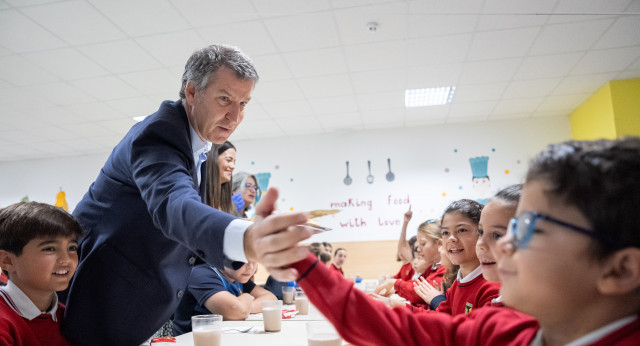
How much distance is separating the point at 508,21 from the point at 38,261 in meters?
3.98

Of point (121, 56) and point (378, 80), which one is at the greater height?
point (121, 56)

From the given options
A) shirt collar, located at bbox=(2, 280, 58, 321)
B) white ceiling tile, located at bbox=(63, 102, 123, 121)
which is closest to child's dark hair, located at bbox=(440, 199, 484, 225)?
shirt collar, located at bbox=(2, 280, 58, 321)

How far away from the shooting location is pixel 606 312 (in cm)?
76

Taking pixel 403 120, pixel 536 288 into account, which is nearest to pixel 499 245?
pixel 536 288

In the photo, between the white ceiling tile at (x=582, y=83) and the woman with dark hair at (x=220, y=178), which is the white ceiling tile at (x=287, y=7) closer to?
the woman with dark hair at (x=220, y=178)

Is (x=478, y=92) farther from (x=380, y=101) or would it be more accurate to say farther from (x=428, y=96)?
(x=380, y=101)

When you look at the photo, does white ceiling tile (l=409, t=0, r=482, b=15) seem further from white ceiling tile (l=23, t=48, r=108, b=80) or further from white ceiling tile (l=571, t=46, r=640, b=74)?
white ceiling tile (l=23, t=48, r=108, b=80)

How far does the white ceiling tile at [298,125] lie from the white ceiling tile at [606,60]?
3.55 metres

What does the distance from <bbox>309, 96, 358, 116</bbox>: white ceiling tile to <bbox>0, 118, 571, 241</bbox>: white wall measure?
1207 millimetres

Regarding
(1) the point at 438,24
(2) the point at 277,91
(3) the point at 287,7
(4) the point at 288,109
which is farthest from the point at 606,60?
(4) the point at 288,109

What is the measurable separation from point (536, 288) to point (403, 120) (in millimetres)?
6175

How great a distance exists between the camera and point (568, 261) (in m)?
0.76

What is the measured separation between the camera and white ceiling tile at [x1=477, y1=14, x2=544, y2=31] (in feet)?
12.5

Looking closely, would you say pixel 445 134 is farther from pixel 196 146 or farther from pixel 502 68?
pixel 196 146
